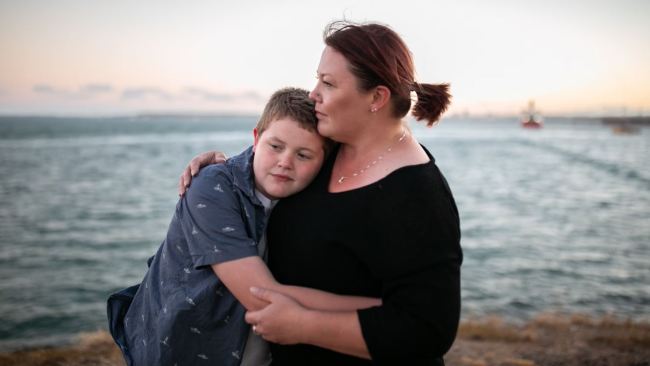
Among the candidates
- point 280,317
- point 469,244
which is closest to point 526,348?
point 280,317

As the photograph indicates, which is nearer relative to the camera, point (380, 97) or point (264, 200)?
point (380, 97)

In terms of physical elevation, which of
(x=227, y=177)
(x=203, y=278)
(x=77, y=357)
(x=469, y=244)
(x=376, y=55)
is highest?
(x=376, y=55)

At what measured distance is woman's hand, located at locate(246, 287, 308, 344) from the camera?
1903 mm

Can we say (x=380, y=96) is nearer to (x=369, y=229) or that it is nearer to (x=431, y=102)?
(x=431, y=102)

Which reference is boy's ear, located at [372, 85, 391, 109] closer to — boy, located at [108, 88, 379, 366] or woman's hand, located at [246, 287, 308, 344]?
→ boy, located at [108, 88, 379, 366]

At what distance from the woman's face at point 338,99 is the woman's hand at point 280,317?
76 cm

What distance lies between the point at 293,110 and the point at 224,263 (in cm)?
77

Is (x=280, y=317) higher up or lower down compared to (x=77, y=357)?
higher up

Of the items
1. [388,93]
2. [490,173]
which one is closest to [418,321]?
[388,93]

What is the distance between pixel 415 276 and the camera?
179cm

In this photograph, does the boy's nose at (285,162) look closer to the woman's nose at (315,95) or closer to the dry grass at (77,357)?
the woman's nose at (315,95)

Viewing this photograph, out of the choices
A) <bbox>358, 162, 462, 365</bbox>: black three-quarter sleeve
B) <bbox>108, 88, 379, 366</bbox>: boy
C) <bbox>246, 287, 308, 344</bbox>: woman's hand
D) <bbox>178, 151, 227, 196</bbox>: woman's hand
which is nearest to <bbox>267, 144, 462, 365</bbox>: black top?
<bbox>358, 162, 462, 365</bbox>: black three-quarter sleeve

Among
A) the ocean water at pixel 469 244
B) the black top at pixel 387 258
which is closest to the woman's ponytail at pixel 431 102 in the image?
the black top at pixel 387 258

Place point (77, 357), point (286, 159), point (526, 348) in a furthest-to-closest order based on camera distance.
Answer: point (526, 348) < point (77, 357) < point (286, 159)
